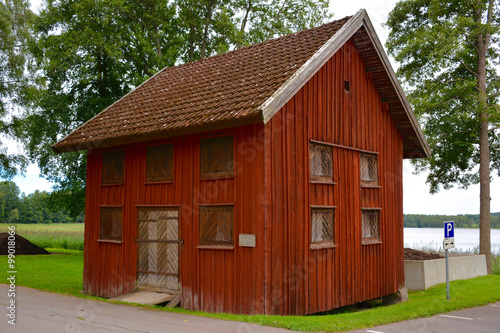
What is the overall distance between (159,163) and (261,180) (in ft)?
Answer: 13.3

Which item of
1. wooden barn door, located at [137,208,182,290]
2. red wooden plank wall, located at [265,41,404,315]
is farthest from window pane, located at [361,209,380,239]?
wooden barn door, located at [137,208,182,290]

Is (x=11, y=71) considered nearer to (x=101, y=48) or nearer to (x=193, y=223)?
(x=101, y=48)

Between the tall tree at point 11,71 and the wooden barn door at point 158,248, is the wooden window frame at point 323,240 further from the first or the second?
the tall tree at point 11,71

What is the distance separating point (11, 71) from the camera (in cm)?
3462

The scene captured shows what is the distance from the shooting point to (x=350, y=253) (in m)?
14.4

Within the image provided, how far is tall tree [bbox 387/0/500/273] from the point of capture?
83.7 feet

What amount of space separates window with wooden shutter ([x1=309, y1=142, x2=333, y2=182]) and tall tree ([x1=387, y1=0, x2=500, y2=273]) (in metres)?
13.2

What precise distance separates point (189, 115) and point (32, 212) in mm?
59691

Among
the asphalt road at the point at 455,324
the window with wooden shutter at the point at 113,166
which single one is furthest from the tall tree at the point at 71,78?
the asphalt road at the point at 455,324

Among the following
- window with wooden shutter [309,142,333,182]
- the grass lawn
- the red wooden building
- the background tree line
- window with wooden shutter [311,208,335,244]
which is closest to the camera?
the grass lawn

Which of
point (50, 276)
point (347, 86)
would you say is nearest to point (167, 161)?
point (347, 86)

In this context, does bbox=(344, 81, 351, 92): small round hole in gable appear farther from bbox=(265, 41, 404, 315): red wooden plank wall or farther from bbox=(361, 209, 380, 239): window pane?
bbox=(361, 209, 380, 239): window pane

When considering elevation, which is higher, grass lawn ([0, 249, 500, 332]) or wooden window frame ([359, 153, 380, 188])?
wooden window frame ([359, 153, 380, 188])

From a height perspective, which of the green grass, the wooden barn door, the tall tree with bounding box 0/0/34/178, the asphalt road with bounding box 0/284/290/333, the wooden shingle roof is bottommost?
the green grass
